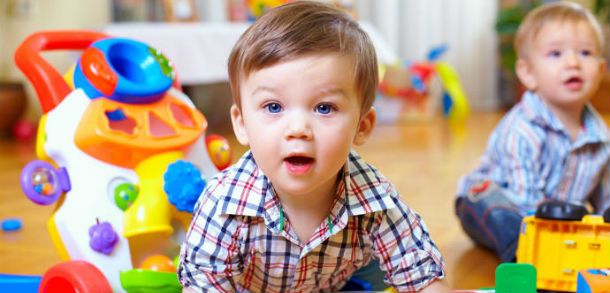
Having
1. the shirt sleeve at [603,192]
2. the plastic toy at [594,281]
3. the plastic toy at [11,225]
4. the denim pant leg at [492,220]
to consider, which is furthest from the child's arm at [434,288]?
the plastic toy at [11,225]

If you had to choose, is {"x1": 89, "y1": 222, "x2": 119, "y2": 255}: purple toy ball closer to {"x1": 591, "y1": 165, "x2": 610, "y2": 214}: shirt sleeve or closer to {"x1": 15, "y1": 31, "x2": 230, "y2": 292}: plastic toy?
{"x1": 15, "y1": 31, "x2": 230, "y2": 292}: plastic toy

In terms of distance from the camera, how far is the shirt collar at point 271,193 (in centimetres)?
82

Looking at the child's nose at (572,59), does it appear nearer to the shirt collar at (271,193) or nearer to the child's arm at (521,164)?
the child's arm at (521,164)

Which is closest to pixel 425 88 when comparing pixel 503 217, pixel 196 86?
pixel 196 86

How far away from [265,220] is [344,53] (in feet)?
0.68

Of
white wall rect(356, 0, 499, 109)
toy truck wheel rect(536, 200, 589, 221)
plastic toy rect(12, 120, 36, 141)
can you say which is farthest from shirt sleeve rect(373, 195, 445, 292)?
white wall rect(356, 0, 499, 109)

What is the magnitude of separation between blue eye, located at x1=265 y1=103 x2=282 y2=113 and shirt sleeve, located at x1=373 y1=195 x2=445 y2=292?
0.19 metres

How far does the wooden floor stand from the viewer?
125 centimetres

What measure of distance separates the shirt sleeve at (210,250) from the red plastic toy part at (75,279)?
12 centimetres

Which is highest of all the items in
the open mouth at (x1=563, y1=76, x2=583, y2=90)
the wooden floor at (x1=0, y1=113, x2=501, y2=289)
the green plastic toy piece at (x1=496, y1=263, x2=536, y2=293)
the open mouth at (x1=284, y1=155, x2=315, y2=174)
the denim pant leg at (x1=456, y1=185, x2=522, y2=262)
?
the open mouth at (x1=563, y1=76, x2=583, y2=90)

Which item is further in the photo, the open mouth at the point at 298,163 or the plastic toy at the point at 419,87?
the plastic toy at the point at 419,87

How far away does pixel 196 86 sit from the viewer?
3457 millimetres

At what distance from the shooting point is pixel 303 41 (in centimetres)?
74

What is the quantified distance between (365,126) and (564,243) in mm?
382
